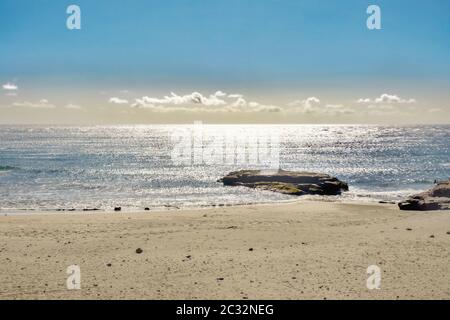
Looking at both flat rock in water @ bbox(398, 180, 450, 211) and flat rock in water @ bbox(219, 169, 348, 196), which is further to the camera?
flat rock in water @ bbox(219, 169, 348, 196)

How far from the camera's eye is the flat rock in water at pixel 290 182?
4753 cm

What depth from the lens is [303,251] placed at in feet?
58.9

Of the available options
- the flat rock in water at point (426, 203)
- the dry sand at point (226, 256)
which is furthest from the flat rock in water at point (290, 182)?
the dry sand at point (226, 256)

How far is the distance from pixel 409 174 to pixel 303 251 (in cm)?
5855

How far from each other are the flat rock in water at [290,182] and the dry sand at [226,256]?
2024 cm

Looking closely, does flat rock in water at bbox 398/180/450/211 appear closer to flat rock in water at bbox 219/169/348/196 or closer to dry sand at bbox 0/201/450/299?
dry sand at bbox 0/201/450/299

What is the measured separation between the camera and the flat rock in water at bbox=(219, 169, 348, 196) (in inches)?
1871

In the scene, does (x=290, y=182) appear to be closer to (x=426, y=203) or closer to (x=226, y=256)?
(x=426, y=203)

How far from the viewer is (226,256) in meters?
17.2

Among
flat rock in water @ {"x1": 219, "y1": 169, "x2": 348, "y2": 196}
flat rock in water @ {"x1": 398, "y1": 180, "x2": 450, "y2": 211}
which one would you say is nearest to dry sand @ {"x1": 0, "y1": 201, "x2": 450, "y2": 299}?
flat rock in water @ {"x1": 398, "y1": 180, "x2": 450, "y2": 211}

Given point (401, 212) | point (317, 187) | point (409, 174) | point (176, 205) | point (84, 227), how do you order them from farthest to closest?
point (409, 174), point (317, 187), point (176, 205), point (401, 212), point (84, 227)

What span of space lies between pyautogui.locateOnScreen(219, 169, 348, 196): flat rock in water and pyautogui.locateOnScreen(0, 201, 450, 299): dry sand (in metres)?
20.2
